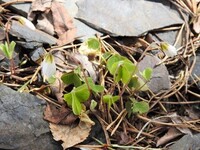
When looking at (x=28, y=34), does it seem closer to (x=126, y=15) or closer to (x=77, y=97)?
(x=77, y=97)

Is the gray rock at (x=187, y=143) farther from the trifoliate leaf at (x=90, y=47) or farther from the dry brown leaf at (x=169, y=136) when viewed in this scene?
the trifoliate leaf at (x=90, y=47)

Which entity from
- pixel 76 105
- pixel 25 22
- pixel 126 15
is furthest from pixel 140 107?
pixel 25 22

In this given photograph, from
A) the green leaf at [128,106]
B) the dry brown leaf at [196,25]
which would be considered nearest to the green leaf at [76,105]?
the green leaf at [128,106]

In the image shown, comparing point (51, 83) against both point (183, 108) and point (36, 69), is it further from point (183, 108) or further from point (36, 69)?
point (183, 108)

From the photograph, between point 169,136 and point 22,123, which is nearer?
point 22,123

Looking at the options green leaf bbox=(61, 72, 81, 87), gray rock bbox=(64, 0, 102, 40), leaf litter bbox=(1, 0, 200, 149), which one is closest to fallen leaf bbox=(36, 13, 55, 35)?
leaf litter bbox=(1, 0, 200, 149)

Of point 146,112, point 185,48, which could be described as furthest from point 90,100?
point 185,48
